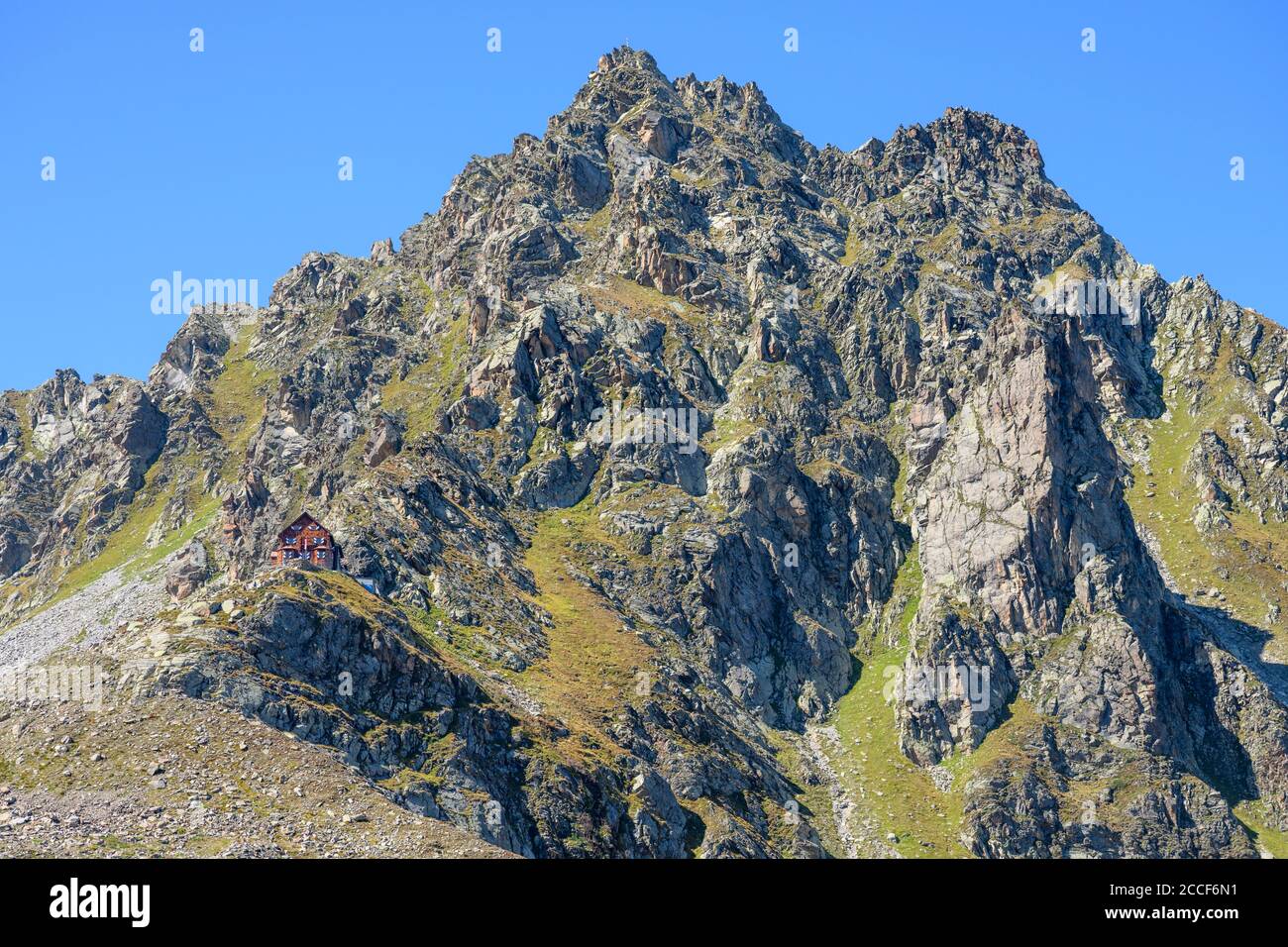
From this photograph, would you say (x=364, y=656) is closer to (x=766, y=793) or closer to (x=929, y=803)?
(x=766, y=793)

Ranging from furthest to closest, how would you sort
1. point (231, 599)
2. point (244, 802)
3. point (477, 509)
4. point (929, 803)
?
point (477, 509), point (929, 803), point (231, 599), point (244, 802)

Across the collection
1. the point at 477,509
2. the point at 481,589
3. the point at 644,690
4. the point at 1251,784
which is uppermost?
the point at 477,509

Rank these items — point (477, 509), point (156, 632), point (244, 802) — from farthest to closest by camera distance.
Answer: point (477, 509), point (156, 632), point (244, 802)

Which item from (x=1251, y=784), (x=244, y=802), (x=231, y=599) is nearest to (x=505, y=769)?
(x=231, y=599)

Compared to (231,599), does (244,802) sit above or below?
below

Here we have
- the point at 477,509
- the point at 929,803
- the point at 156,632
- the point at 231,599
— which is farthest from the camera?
the point at 477,509

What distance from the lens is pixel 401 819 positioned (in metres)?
92.1

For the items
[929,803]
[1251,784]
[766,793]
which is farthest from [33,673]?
[1251,784]

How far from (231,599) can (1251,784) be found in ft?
480

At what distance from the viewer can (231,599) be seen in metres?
120

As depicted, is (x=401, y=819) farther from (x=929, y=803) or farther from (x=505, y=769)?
(x=929, y=803)
